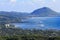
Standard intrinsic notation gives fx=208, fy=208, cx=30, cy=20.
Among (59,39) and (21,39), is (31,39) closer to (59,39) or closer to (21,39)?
(21,39)

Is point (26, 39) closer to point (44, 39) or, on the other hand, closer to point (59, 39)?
point (44, 39)

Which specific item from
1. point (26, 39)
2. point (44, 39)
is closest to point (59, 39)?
point (44, 39)

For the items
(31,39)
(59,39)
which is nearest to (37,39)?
(31,39)

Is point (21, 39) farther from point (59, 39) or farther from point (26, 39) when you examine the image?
point (59, 39)

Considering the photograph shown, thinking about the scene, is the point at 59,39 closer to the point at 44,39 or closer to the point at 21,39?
the point at 44,39

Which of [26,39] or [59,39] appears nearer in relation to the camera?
[59,39]

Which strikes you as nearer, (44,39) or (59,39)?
(59,39)

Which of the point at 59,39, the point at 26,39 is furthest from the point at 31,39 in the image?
the point at 59,39
